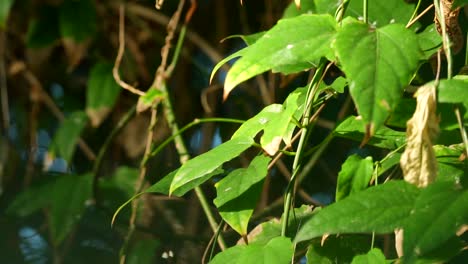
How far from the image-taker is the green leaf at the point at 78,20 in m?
1.97

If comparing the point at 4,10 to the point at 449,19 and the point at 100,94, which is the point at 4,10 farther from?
the point at 449,19

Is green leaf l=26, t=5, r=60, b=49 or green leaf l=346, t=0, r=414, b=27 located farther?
green leaf l=26, t=5, r=60, b=49

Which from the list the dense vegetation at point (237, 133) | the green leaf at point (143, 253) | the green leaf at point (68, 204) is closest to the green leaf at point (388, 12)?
the dense vegetation at point (237, 133)

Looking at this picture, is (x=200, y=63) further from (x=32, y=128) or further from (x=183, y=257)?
(x=183, y=257)

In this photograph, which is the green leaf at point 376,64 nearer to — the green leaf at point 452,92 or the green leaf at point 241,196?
the green leaf at point 452,92

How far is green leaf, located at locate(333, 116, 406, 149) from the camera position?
2.79 ft

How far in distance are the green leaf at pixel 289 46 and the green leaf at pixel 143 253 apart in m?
0.72

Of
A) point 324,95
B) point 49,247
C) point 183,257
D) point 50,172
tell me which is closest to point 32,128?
point 50,172

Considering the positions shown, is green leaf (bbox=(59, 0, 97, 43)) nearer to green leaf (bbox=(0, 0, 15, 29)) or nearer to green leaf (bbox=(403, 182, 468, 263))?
green leaf (bbox=(0, 0, 15, 29))

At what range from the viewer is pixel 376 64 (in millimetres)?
697

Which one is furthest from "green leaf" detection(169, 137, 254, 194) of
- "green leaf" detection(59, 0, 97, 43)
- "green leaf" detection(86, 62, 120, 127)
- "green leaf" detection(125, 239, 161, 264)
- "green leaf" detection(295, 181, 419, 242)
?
"green leaf" detection(59, 0, 97, 43)

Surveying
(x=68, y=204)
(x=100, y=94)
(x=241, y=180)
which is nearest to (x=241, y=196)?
(x=241, y=180)

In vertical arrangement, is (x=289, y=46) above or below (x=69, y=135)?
above

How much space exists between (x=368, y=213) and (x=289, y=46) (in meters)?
0.15
